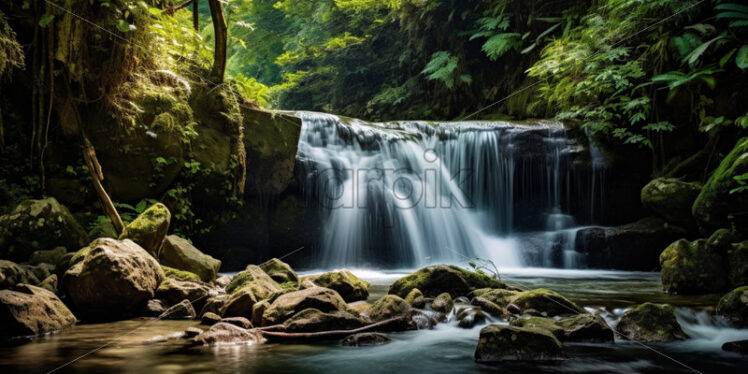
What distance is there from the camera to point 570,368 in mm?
2672

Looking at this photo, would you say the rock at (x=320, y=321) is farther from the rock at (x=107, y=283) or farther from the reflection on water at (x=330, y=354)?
the rock at (x=107, y=283)

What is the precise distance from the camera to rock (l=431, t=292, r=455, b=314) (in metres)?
4.14

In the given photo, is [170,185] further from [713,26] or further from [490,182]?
[713,26]

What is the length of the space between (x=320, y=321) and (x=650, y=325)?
8.06 feet

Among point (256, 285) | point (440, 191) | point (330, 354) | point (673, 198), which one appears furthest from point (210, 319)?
point (673, 198)

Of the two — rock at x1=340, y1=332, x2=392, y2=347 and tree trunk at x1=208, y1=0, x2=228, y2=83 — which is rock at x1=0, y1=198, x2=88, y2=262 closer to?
tree trunk at x1=208, y1=0, x2=228, y2=83

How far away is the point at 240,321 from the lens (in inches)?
141

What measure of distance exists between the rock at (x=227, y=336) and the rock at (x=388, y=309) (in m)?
0.96

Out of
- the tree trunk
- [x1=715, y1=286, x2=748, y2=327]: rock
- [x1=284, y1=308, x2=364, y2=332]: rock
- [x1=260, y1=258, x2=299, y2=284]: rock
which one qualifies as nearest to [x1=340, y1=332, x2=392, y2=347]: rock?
[x1=284, y1=308, x2=364, y2=332]: rock

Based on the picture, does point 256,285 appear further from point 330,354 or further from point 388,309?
point 330,354

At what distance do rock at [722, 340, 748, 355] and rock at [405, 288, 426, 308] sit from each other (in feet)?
7.43

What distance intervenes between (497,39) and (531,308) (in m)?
10.1

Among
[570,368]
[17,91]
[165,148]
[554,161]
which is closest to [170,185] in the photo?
[165,148]

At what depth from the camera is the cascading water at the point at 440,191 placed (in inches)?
349
